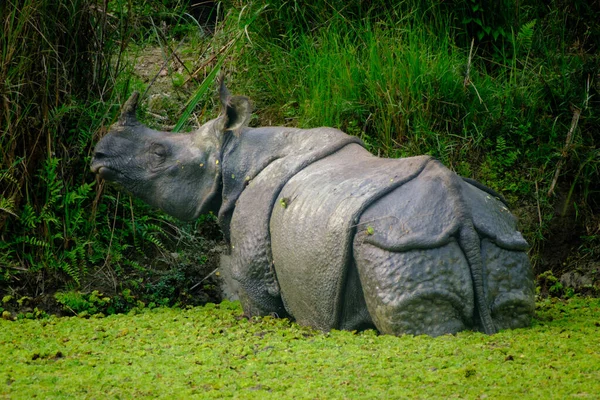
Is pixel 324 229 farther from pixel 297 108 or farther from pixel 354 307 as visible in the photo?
pixel 297 108

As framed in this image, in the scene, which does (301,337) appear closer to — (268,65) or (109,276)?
(109,276)

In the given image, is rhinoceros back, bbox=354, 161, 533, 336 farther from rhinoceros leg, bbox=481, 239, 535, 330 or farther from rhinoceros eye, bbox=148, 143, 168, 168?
rhinoceros eye, bbox=148, 143, 168, 168

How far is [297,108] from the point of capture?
8.26 m

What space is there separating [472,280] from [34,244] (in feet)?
11.2

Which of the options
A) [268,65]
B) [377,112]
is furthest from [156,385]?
[268,65]

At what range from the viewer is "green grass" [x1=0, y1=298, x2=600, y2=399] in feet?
13.4

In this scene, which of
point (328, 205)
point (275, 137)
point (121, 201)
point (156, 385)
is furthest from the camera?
point (121, 201)

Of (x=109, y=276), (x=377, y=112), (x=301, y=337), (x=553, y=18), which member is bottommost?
(x=109, y=276)

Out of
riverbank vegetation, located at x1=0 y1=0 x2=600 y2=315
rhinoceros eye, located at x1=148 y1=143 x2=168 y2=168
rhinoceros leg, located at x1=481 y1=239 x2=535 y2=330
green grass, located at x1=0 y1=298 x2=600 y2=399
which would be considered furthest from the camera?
riverbank vegetation, located at x1=0 y1=0 x2=600 y2=315

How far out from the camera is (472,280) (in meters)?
4.88

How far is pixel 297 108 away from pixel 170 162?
233 cm

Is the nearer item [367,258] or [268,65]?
[367,258]

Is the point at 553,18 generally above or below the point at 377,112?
above

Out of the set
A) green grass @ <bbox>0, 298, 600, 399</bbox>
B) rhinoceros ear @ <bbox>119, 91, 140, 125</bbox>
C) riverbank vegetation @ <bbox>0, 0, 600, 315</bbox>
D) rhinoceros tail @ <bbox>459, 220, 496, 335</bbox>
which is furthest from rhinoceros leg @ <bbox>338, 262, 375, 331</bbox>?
rhinoceros ear @ <bbox>119, 91, 140, 125</bbox>
